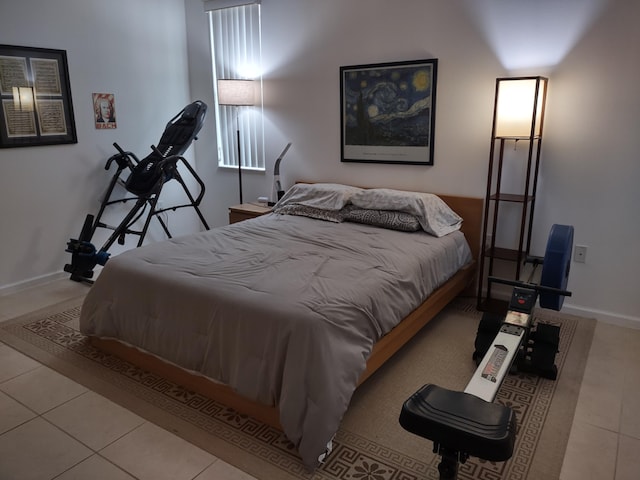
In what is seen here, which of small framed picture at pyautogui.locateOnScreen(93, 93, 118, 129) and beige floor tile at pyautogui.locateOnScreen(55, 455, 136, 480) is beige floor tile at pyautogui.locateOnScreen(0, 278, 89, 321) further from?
beige floor tile at pyautogui.locateOnScreen(55, 455, 136, 480)

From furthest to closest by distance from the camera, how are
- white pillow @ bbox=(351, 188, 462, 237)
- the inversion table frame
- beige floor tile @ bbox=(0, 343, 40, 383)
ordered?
the inversion table frame < white pillow @ bbox=(351, 188, 462, 237) < beige floor tile @ bbox=(0, 343, 40, 383)

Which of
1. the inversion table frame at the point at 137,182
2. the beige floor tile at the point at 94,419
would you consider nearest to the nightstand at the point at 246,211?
the inversion table frame at the point at 137,182

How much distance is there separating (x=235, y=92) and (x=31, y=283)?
94.0 inches

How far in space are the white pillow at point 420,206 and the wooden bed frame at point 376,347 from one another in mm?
132

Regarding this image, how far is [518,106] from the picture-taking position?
3111mm

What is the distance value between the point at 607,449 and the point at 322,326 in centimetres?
135

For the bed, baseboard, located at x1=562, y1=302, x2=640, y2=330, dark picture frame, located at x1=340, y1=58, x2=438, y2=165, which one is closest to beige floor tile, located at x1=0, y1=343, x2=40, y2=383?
the bed

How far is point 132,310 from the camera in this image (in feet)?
8.47

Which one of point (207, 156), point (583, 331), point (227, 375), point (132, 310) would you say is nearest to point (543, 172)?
point (583, 331)

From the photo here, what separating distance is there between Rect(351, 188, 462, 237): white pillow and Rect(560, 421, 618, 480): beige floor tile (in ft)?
4.92

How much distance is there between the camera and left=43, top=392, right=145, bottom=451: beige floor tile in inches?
85.0

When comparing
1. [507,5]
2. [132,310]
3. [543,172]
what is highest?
[507,5]

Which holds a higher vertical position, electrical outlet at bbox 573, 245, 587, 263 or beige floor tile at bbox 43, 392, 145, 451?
electrical outlet at bbox 573, 245, 587, 263

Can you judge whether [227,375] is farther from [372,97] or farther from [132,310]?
[372,97]
